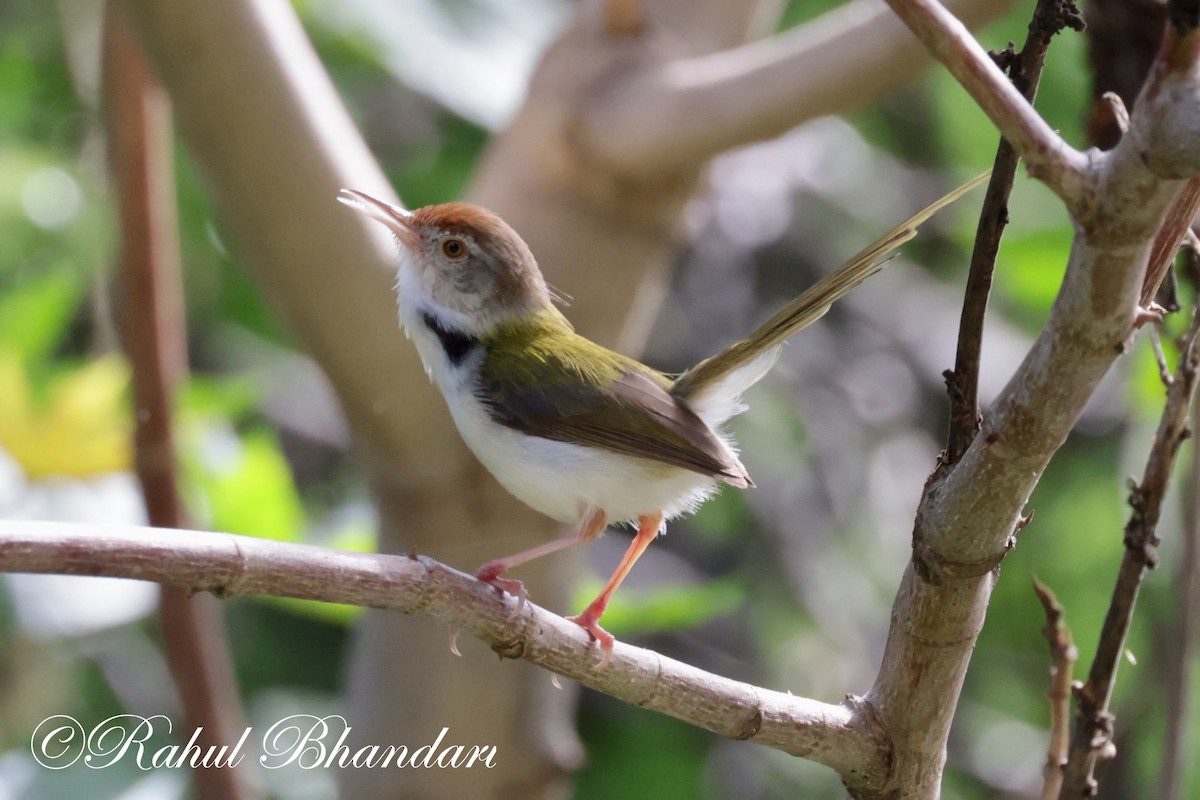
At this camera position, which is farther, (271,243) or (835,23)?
(835,23)

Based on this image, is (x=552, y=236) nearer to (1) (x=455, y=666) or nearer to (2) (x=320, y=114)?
(2) (x=320, y=114)

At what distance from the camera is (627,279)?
11.2 ft

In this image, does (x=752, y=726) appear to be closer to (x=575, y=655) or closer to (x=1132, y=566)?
(x=575, y=655)

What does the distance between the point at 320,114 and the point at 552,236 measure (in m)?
0.75

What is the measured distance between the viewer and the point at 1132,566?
189 centimetres

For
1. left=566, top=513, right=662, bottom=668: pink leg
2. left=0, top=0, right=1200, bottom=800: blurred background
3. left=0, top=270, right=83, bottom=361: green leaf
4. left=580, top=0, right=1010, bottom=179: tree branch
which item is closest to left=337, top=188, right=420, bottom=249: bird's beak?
left=0, top=0, right=1200, bottom=800: blurred background

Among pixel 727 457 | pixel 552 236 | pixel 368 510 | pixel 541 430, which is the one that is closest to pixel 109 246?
pixel 368 510

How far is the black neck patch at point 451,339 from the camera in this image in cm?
302

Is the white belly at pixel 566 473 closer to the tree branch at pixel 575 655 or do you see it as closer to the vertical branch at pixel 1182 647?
the tree branch at pixel 575 655

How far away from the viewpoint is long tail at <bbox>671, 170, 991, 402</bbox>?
7.43 feet

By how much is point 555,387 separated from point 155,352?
3.54ft

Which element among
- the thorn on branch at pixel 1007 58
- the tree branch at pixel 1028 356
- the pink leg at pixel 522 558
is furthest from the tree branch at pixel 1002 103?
the pink leg at pixel 522 558

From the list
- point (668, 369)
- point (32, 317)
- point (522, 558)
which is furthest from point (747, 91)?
point (668, 369)

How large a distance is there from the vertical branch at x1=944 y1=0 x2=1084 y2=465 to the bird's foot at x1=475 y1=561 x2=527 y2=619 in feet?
2.38
